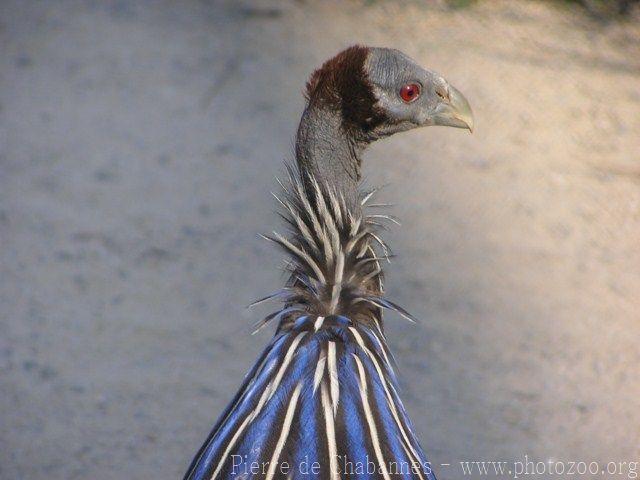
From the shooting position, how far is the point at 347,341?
1799 millimetres

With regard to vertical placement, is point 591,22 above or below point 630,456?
above

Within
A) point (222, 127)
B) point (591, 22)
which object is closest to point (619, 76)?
point (591, 22)

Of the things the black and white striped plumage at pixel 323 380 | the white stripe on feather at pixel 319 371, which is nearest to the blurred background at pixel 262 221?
the black and white striped plumage at pixel 323 380

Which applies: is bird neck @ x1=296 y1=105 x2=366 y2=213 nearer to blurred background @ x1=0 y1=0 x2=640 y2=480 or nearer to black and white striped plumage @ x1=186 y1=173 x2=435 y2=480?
black and white striped plumage @ x1=186 y1=173 x2=435 y2=480

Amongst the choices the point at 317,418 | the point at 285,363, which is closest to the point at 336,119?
the point at 285,363

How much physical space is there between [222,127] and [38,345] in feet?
4.13

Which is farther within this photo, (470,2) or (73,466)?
(470,2)

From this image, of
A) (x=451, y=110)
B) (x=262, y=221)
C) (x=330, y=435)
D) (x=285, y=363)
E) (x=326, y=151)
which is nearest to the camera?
(x=330, y=435)

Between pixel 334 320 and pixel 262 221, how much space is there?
68.1 inches

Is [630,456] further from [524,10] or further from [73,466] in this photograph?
[524,10]

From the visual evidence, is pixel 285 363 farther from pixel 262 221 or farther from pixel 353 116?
pixel 262 221

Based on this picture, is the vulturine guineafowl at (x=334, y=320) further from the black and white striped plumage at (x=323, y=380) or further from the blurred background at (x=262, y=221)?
the blurred background at (x=262, y=221)

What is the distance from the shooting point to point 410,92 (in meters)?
2.05

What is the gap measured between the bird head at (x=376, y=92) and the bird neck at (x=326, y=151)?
0.07 ft
